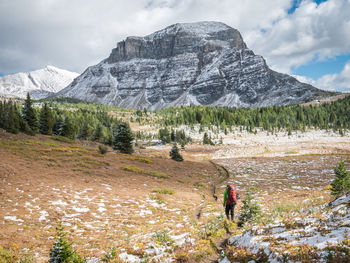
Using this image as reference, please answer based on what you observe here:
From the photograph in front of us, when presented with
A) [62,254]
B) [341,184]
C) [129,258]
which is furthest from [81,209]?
[341,184]

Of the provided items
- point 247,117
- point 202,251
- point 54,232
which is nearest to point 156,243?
point 202,251

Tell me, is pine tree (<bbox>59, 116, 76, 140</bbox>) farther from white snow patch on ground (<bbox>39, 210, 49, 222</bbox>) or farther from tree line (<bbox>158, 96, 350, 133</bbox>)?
tree line (<bbox>158, 96, 350, 133</bbox>)

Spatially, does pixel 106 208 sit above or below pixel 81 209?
below

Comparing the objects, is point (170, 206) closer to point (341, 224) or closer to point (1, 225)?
point (1, 225)

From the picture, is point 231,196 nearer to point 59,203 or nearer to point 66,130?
point 59,203

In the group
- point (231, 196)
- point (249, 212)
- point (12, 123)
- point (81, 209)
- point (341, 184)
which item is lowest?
point (81, 209)

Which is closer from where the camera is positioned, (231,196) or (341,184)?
(231,196)

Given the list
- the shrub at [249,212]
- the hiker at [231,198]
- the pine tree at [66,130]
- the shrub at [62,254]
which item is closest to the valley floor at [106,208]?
the hiker at [231,198]

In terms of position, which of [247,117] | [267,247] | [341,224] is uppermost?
[247,117]

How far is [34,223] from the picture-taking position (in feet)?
35.3

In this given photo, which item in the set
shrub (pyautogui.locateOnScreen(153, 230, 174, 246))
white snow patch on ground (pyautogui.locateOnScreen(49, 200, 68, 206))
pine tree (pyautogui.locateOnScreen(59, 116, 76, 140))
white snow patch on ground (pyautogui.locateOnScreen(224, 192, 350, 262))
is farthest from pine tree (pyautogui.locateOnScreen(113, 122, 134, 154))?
white snow patch on ground (pyautogui.locateOnScreen(224, 192, 350, 262))

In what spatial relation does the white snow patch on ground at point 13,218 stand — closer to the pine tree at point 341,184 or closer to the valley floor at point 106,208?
the valley floor at point 106,208

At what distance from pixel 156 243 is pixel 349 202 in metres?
7.70

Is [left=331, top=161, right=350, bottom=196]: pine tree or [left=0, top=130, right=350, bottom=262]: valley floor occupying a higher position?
[left=331, top=161, right=350, bottom=196]: pine tree
